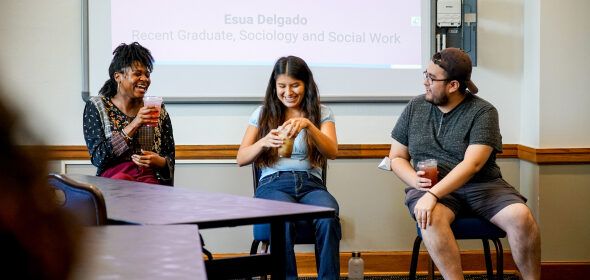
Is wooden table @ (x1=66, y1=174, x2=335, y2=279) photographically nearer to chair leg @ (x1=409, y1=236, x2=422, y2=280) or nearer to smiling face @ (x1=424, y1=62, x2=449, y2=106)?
chair leg @ (x1=409, y1=236, x2=422, y2=280)

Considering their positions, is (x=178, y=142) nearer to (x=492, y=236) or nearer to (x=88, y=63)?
(x=88, y=63)

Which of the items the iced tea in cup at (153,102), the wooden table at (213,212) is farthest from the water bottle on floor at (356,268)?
the wooden table at (213,212)

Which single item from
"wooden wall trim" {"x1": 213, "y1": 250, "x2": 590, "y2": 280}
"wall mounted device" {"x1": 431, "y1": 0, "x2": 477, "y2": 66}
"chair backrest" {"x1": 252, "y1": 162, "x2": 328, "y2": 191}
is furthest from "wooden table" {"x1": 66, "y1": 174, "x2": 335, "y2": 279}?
"wall mounted device" {"x1": 431, "y1": 0, "x2": 477, "y2": 66}

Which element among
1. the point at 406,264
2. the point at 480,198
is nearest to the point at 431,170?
the point at 480,198

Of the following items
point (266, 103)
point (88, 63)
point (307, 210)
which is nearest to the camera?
point (307, 210)

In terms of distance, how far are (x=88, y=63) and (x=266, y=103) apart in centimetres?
106

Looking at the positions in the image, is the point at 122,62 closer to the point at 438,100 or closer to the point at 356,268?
the point at 438,100

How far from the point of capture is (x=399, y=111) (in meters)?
4.42

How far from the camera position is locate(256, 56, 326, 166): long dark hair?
373cm

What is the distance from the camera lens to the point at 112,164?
3.57m

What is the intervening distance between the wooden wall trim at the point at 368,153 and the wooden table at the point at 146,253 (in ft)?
8.59

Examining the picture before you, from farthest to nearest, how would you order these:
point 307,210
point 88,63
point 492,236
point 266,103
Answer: point 88,63
point 266,103
point 492,236
point 307,210

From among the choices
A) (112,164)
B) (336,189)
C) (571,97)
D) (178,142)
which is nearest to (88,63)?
(178,142)

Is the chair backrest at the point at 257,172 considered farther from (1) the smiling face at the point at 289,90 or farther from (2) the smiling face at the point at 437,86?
(2) the smiling face at the point at 437,86
